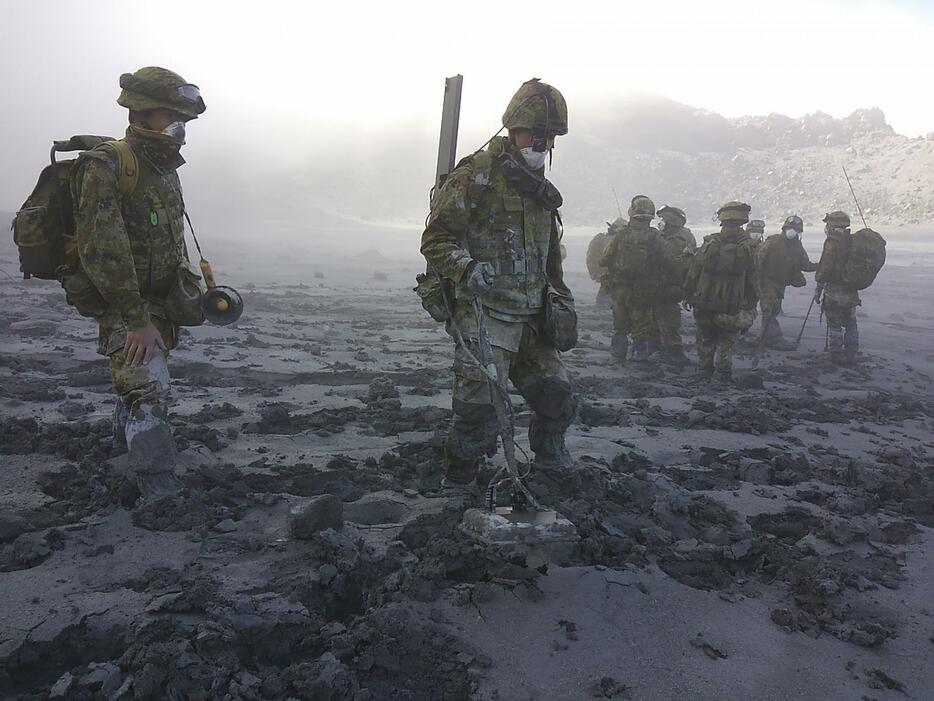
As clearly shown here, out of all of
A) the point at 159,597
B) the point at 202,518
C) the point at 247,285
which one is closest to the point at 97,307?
the point at 202,518

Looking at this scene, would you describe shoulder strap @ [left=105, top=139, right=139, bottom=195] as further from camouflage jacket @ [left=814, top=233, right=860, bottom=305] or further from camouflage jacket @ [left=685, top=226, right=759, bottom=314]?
camouflage jacket @ [left=814, top=233, right=860, bottom=305]

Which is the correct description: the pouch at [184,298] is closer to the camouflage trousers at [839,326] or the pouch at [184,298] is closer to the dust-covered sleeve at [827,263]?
the dust-covered sleeve at [827,263]

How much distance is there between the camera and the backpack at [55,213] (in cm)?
360

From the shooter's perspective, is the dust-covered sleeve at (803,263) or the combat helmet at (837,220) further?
the dust-covered sleeve at (803,263)

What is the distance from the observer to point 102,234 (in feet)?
11.4

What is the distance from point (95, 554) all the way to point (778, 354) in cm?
996

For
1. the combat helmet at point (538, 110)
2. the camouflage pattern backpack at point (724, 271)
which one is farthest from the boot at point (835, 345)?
the combat helmet at point (538, 110)

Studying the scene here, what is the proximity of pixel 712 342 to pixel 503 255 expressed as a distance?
5.33 meters

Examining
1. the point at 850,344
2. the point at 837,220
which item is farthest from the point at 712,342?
the point at 837,220

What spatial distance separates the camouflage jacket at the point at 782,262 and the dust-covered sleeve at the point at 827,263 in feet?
2.03

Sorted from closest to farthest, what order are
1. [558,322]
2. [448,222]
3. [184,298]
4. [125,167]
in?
[125,167]
[448,222]
[184,298]
[558,322]

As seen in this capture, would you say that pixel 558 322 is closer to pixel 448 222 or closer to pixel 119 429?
pixel 448 222

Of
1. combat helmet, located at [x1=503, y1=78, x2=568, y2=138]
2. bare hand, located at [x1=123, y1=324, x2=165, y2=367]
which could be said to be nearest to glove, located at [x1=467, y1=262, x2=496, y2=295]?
combat helmet, located at [x1=503, y1=78, x2=568, y2=138]

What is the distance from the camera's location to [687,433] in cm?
615
